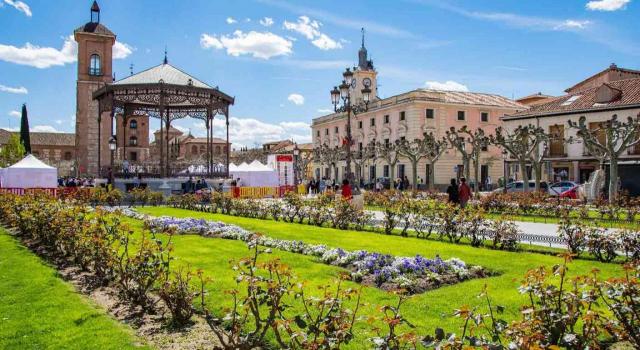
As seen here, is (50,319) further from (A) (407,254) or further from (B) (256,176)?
(B) (256,176)

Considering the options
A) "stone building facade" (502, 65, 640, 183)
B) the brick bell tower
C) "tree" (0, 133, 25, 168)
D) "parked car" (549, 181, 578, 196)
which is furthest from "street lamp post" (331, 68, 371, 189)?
"tree" (0, 133, 25, 168)

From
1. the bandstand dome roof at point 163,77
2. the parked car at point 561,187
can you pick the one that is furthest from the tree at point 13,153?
the parked car at point 561,187

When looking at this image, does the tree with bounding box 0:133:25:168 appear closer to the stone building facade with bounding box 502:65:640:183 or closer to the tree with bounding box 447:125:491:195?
the tree with bounding box 447:125:491:195

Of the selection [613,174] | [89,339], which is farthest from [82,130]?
[89,339]

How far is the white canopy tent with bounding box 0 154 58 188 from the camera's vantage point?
2510 centimetres

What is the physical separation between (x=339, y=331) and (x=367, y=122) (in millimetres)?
50096

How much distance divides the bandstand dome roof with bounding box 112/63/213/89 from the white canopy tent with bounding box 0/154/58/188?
18.2 ft

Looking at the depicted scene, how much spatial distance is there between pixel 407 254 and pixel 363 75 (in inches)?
2109

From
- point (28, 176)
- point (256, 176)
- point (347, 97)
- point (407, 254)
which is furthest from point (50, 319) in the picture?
point (256, 176)

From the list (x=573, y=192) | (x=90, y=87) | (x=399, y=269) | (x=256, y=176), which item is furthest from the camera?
(x=90, y=87)

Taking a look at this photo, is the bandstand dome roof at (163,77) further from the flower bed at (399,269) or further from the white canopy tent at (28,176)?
the flower bed at (399,269)

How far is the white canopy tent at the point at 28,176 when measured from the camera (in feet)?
82.3

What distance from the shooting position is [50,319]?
5.59 m

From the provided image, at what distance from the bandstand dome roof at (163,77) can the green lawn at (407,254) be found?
13.6m
